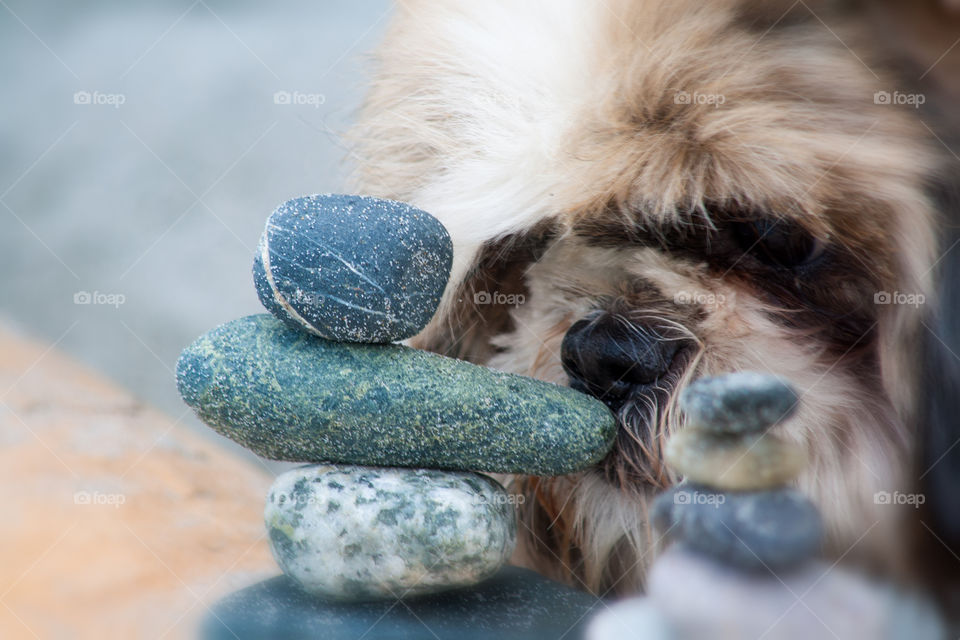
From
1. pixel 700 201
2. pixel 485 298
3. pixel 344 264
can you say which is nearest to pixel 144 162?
pixel 485 298

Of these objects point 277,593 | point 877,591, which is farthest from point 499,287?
point 877,591

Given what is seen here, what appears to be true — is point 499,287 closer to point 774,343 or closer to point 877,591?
point 774,343

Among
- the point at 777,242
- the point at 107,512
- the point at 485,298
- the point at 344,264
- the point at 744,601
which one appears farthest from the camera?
the point at 107,512

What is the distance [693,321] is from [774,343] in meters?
0.09

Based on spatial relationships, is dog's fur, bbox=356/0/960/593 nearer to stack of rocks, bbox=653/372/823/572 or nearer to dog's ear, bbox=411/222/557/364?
dog's ear, bbox=411/222/557/364

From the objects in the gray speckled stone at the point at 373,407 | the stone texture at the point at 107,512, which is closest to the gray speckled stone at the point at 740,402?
the gray speckled stone at the point at 373,407

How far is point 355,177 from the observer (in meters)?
1.29

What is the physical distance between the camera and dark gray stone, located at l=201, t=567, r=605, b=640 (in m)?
0.87

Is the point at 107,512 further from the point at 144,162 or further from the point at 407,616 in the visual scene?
the point at 144,162

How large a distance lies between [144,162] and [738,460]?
1612 mm

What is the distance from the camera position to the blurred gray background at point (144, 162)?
6.31ft

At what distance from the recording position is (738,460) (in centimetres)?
71

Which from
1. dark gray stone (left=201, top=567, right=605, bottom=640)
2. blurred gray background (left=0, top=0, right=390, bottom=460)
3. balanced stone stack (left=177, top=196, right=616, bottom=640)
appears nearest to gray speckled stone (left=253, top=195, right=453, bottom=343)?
balanced stone stack (left=177, top=196, right=616, bottom=640)

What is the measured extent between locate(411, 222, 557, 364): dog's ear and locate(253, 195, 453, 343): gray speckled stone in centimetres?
20
